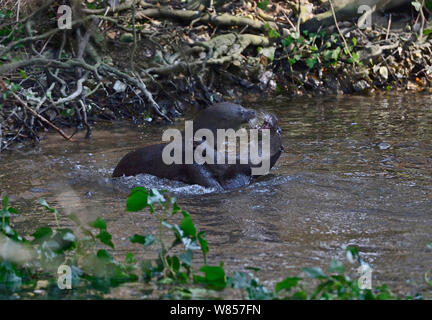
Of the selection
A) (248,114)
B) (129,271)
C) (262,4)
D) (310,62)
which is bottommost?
(129,271)

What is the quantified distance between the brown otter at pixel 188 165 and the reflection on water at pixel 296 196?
0.07m

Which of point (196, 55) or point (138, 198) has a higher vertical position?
point (196, 55)

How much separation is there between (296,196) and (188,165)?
797mm

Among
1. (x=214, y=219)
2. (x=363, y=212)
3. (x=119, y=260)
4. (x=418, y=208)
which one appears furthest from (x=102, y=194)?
(x=418, y=208)

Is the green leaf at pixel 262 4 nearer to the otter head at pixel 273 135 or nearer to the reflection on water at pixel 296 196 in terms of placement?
the reflection on water at pixel 296 196

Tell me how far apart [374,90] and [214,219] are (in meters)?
5.90

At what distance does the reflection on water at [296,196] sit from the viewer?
3092mm

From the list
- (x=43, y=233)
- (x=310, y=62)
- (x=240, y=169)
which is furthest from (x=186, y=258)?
(x=310, y=62)

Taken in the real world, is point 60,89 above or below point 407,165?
above

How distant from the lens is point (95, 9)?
24.7 ft

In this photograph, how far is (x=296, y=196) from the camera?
416 centimetres

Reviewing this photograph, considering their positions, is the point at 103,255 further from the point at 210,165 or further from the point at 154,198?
the point at 210,165
